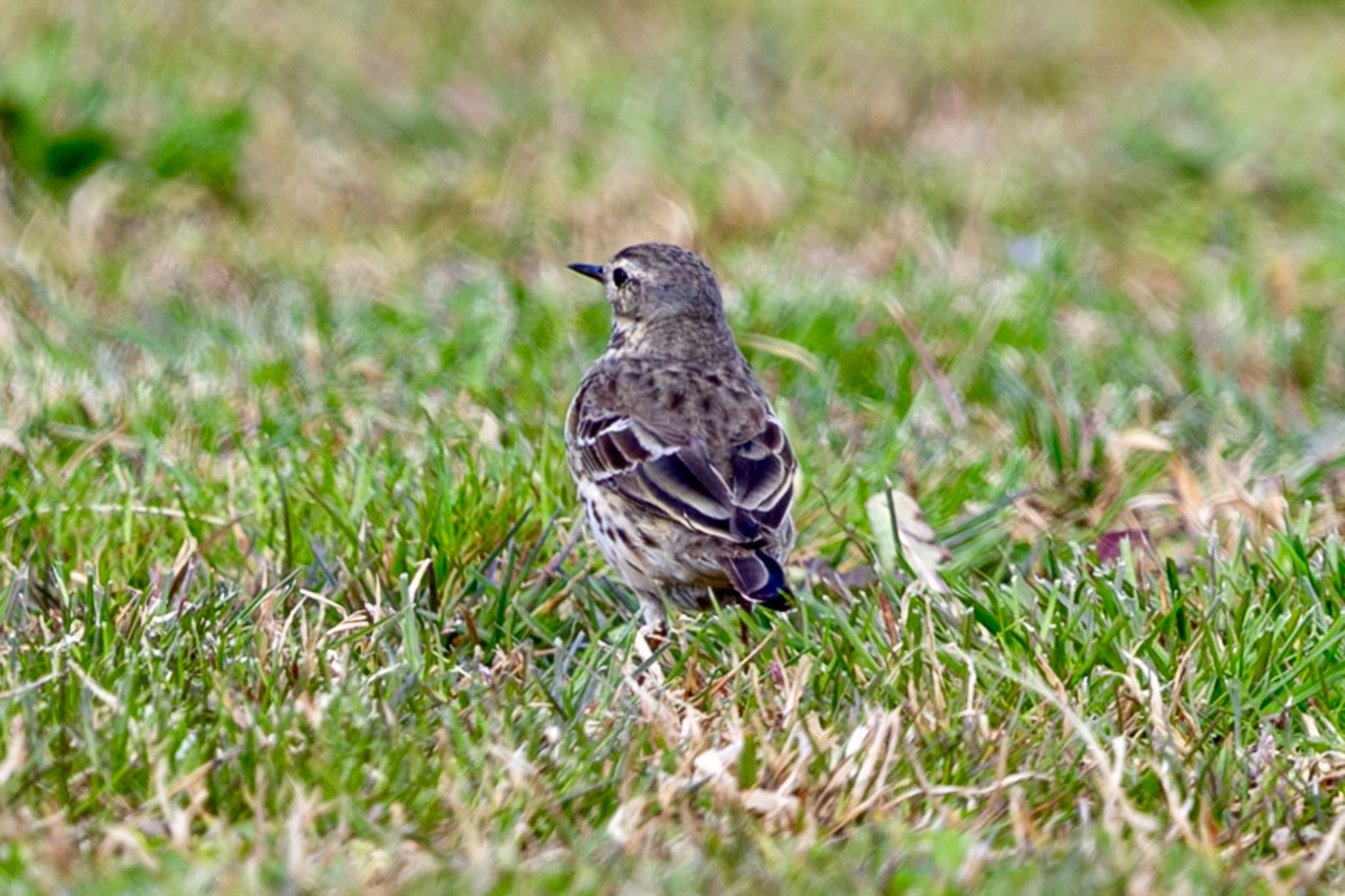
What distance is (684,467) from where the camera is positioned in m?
5.27

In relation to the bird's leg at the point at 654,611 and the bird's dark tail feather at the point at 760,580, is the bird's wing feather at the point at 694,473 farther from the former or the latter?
the bird's leg at the point at 654,611

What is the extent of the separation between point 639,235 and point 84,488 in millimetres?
3620

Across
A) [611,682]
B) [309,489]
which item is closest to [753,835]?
[611,682]

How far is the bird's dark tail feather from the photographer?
4.73m

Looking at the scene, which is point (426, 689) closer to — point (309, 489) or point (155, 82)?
point (309, 489)

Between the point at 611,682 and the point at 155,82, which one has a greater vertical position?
the point at 155,82

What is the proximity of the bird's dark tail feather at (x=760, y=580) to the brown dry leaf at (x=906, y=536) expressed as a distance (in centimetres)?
41

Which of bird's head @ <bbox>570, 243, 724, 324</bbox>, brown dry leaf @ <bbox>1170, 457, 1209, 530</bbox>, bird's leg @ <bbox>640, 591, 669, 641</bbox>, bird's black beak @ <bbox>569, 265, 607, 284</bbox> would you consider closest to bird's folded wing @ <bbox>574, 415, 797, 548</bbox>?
bird's leg @ <bbox>640, 591, 669, 641</bbox>

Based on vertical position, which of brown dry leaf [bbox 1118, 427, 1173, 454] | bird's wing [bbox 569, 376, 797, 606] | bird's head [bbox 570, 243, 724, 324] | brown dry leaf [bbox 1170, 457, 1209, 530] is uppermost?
bird's head [bbox 570, 243, 724, 324]

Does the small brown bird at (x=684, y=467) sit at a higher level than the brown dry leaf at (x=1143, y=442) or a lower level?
higher

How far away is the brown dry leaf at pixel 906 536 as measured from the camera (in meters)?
5.15

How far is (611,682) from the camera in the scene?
4402 millimetres

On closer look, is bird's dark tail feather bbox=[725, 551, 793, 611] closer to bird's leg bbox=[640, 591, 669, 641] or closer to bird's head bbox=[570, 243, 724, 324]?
bird's leg bbox=[640, 591, 669, 641]

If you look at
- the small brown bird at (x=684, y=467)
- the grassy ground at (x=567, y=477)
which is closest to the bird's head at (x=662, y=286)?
the small brown bird at (x=684, y=467)
